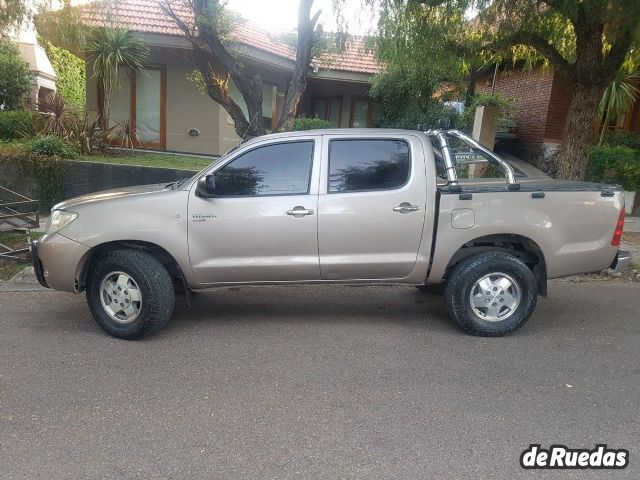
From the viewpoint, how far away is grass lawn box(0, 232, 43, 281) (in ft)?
22.6

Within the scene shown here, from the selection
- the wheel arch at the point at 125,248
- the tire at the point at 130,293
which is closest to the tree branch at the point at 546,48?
the wheel arch at the point at 125,248

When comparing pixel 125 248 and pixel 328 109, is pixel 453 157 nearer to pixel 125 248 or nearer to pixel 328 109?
pixel 125 248

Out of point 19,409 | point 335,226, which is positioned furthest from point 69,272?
point 335,226

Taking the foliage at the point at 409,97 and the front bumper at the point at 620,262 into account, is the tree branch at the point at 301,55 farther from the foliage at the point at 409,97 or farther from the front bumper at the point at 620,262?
the foliage at the point at 409,97

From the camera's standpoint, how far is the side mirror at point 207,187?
15.8ft

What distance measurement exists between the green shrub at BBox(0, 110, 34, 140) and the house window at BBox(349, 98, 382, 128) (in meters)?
10.6

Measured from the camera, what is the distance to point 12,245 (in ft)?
26.1

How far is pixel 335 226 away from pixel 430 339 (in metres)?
1.37

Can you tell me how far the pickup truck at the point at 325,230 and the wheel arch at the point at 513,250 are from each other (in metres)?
0.03

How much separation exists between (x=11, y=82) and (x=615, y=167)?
583 inches

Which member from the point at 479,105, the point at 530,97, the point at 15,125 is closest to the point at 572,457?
the point at 479,105

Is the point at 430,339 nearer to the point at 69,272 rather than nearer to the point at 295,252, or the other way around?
the point at 295,252

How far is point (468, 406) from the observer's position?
3.69 metres

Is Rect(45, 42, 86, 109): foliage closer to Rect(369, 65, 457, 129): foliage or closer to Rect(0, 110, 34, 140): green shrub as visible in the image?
Rect(0, 110, 34, 140): green shrub
